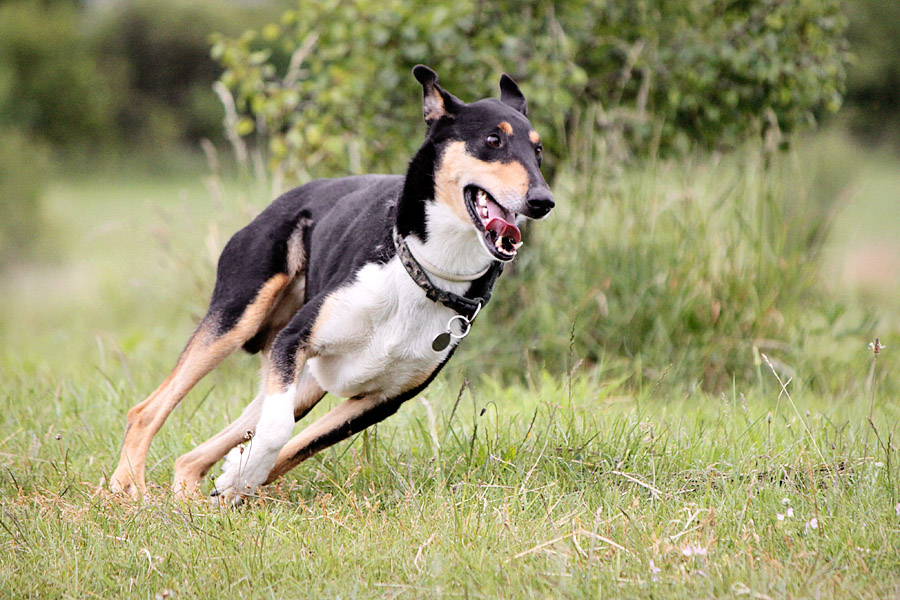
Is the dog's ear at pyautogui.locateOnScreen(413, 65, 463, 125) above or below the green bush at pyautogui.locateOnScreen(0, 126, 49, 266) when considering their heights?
above

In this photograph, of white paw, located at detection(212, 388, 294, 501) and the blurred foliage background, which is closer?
white paw, located at detection(212, 388, 294, 501)

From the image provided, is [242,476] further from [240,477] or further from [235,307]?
[235,307]

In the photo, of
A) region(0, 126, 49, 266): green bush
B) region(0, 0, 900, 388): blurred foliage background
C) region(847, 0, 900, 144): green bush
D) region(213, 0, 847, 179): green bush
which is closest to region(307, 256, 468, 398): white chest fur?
region(0, 0, 900, 388): blurred foliage background

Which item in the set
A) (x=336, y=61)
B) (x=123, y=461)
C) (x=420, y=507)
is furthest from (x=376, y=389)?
(x=336, y=61)

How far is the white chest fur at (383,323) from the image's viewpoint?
3412mm

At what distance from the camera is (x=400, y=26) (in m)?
5.60

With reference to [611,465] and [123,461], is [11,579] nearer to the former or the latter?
[123,461]

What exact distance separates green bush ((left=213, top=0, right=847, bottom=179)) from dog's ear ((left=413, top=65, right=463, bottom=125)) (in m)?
2.03

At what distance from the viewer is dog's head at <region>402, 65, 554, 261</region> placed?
3189 mm

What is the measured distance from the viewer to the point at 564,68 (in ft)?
18.5

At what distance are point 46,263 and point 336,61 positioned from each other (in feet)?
33.8

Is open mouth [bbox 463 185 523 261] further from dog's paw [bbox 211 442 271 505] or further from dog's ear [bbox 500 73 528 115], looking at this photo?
dog's paw [bbox 211 442 271 505]

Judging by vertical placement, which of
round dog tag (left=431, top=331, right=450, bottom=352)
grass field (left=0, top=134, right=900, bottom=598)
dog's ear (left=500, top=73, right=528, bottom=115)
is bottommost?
grass field (left=0, top=134, right=900, bottom=598)

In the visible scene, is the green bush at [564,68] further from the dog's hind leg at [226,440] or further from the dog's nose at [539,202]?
the dog's nose at [539,202]
